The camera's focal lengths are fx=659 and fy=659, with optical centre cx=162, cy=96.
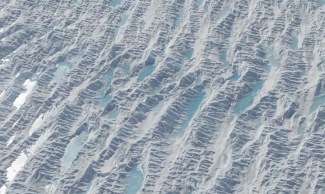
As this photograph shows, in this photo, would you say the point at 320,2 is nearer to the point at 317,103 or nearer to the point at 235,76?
the point at 235,76

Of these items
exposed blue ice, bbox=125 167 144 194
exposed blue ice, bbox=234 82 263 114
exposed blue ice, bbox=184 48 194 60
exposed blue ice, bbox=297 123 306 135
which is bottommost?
exposed blue ice, bbox=125 167 144 194

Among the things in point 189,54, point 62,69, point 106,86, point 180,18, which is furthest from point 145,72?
point 180,18

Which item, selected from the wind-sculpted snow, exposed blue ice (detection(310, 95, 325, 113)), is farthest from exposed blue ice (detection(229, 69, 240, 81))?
exposed blue ice (detection(310, 95, 325, 113))

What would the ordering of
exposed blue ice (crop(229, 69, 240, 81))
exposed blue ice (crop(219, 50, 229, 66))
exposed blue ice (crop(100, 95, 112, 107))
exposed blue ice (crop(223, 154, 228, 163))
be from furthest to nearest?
exposed blue ice (crop(219, 50, 229, 66)) < exposed blue ice (crop(229, 69, 240, 81)) < exposed blue ice (crop(100, 95, 112, 107)) < exposed blue ice (crop(223, 154, 228, 163))

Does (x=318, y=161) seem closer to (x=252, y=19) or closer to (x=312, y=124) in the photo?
(x=312, y=124)

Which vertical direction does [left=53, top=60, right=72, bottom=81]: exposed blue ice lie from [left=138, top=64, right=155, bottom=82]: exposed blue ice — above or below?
below

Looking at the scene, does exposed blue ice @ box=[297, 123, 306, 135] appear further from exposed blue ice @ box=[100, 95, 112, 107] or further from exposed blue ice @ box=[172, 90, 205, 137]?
exposed blue ice @ box=[100, 95, 112, 107]
